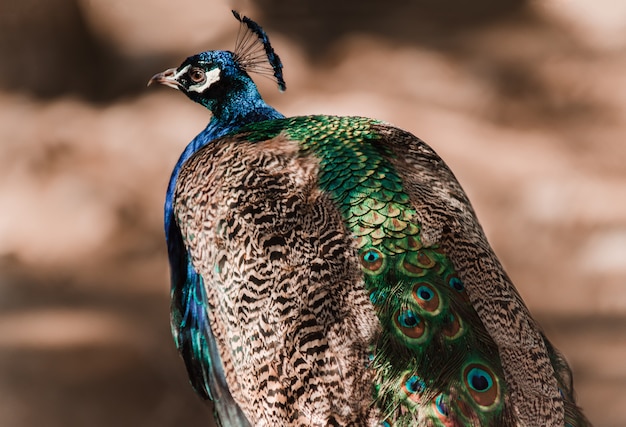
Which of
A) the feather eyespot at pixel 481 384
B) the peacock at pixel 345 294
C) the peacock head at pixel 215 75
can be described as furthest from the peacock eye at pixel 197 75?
the feather eyespot at pixel 481 384

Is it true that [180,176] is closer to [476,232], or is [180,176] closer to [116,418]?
[476,232]

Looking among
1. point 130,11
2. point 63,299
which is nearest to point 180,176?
point 63,299

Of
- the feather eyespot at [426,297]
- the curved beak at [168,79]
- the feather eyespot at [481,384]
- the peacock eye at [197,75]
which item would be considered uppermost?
the peacock eye at [197,75]

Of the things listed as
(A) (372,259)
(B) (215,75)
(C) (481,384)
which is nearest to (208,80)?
(B) (215,75)

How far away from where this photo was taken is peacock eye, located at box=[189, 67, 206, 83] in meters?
1.67

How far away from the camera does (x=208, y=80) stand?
5.49 feet

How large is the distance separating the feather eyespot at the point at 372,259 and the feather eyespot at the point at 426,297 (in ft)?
0.23

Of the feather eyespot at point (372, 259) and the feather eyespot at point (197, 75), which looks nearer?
the feather eyespot at point (372, 259)

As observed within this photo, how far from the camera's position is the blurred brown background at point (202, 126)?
2244 millimetres

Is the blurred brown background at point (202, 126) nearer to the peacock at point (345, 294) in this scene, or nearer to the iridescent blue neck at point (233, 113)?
the iridescent blue neck at point (233, 113)

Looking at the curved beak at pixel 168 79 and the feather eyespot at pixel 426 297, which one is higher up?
the curved beak at pixel 168 79

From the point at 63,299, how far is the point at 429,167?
1.35m

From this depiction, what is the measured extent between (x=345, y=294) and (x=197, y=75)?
730 mm

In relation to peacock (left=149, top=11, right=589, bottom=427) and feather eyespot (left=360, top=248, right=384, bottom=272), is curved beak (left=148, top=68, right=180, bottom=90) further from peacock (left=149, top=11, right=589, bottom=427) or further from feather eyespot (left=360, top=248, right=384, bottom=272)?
feather eyespot (left=360, top=248, right=384, bottom=272)
